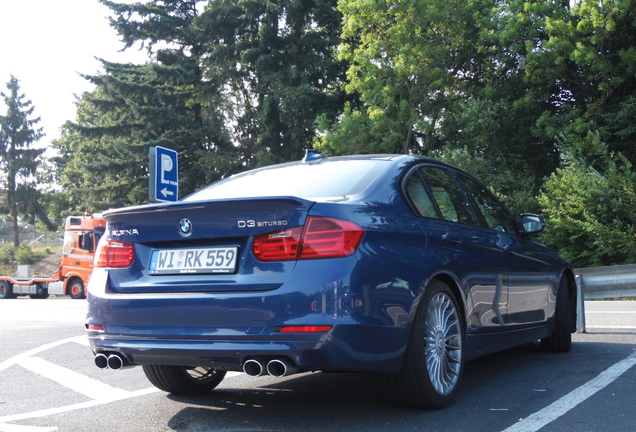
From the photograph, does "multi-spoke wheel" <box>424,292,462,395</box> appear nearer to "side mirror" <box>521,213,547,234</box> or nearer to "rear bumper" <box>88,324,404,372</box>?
"rear bumper" <box>88,324,404,372</box>

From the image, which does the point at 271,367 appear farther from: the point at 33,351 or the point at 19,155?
the point at 19,155

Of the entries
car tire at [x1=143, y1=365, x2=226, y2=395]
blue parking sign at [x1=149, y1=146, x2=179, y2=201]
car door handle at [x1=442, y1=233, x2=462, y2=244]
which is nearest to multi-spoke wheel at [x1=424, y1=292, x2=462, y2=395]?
car door handle at [x1=442, y1=233, x2=462, y2=244]

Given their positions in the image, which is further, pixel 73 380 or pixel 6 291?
pixel 6 291

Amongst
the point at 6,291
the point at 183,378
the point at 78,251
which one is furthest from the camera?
the point at 6,291

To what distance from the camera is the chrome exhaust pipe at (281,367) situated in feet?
11.9

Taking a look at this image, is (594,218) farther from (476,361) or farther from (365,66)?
(476,361)

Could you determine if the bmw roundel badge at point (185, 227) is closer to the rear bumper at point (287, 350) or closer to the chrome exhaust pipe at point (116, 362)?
the rear bumper at point (287, 350)

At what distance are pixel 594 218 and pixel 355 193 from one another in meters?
17.5

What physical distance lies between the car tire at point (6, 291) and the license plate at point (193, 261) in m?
30.1

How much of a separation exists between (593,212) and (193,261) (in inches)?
734

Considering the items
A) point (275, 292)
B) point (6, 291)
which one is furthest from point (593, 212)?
point (6, 291)

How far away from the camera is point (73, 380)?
19.5 ft

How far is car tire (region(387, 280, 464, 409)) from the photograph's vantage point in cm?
400

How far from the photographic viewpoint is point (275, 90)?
3531 cm
